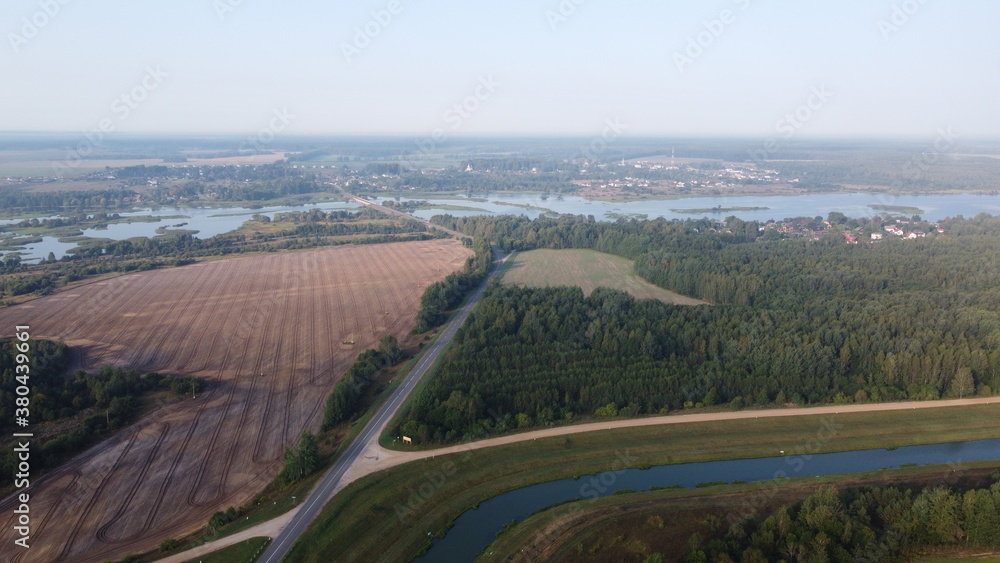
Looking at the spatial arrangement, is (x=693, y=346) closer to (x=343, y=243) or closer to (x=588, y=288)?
(x=588, y=288)

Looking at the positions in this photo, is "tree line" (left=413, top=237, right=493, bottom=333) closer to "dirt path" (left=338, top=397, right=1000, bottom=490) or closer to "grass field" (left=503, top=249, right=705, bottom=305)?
"grass field" (left=503, top=249, right=705, bottom=305)

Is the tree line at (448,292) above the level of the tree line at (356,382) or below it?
above

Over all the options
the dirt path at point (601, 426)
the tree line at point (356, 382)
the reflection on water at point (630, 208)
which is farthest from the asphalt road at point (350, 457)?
the reflection on water at point (630, 208)

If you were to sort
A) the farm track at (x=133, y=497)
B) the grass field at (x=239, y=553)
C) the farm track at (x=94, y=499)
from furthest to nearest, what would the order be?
the farm track at (x=133, y=497) < the farm track at (x=94, y=499) < the grass field at (x=239, y=553)

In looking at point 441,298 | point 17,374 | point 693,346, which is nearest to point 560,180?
point 441,298

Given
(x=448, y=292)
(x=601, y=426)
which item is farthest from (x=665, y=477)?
(x=448, y=292)

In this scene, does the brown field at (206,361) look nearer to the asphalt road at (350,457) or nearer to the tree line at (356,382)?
the tree line at (356,382)
